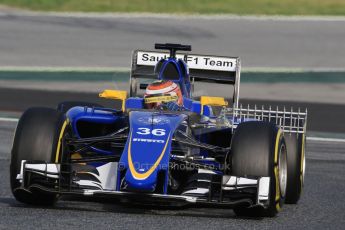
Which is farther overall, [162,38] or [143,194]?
[162,38]

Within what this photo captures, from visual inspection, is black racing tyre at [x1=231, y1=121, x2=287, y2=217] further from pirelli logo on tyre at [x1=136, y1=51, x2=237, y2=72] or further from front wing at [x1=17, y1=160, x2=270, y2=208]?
pirelli logo on tyre at [x1=136, y1=51, x2=237, y2=72]

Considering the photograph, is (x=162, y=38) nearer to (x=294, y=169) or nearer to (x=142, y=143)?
(x=294, y=169)

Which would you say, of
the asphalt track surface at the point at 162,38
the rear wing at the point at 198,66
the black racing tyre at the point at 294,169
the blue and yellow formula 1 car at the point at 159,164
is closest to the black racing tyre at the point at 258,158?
the blue and yellow formula 1 car at the point at 159,164

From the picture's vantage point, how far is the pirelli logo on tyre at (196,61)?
11953mm

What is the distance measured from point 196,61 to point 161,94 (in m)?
2.04

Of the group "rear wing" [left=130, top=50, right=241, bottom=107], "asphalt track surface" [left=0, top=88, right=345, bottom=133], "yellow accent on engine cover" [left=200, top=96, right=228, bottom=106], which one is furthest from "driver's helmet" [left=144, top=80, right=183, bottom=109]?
"asphalt track surface" [left=0, top=88, right=345, bottom=133]

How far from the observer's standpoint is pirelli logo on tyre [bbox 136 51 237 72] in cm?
1195

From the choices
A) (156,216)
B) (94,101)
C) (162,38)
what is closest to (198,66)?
(156,216)

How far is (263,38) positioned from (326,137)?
7.44m

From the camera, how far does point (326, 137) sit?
1572 cm

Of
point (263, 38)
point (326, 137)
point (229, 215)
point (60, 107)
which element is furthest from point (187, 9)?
point (229, 215)

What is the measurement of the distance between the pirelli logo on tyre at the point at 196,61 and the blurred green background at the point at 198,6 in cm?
1283

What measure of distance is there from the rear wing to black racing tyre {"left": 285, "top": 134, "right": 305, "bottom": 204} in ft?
6.60

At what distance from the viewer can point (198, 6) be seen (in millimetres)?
25500
